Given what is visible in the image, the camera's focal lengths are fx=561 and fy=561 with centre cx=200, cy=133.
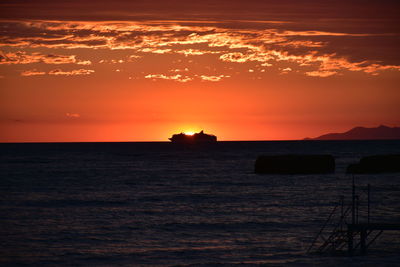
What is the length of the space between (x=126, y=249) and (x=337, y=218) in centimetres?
2074

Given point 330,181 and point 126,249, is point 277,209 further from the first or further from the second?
point 330,181

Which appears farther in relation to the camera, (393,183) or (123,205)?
(393,183)

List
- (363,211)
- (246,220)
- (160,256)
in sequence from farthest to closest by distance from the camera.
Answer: (363,211) < (246,220) < (160,256)

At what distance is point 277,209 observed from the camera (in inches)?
2131

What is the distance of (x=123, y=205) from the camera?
5925 centimetres

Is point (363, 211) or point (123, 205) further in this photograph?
point (123, 205)

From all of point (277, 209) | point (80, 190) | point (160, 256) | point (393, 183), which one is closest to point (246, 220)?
point (277, 209)

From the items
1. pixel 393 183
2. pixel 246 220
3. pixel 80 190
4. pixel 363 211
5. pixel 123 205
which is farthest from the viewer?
pixel 393 183

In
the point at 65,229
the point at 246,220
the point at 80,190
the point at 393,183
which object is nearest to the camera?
the point at 65,229

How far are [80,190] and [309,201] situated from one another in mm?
31460

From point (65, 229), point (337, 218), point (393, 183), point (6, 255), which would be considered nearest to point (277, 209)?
point (337, 218)

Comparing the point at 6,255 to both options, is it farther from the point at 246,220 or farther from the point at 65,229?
the point at 246,220

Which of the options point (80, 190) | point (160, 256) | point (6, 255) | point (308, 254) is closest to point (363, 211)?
point (308, 254)

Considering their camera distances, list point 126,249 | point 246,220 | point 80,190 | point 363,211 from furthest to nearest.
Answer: point 80,190
point 363,211
point 246,220
point 126,249
